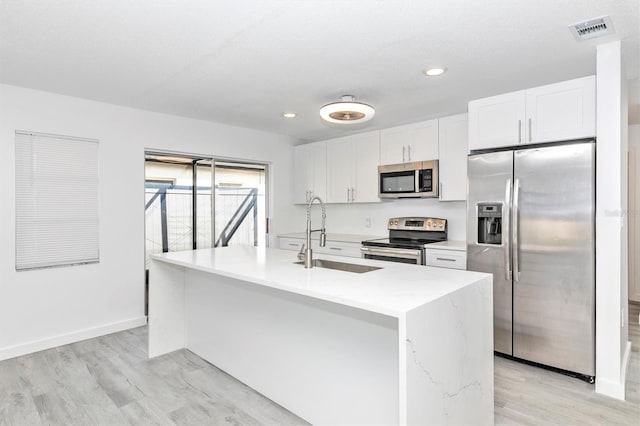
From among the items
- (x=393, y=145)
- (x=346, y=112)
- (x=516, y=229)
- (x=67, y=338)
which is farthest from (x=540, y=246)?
(x=67, y=338)

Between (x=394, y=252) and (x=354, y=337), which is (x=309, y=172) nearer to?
(x=394, y=252)

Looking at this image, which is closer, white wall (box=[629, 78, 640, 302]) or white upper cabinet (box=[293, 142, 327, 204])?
white wall (box=[629, 78, 640, 302])

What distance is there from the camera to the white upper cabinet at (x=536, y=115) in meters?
2.65

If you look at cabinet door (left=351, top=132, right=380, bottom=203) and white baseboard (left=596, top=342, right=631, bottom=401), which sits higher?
cabinet door (left=351, top=132, right=380, bottom=203)

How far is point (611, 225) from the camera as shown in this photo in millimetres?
2467

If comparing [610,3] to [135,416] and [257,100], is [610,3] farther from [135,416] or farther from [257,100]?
[135,416]

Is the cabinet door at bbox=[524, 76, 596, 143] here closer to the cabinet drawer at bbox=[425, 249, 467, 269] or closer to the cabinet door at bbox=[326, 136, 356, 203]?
the cabinet drawer at bbox=[425, 249, 467, 269]

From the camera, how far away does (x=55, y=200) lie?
3459 mm

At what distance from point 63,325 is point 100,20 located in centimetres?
282

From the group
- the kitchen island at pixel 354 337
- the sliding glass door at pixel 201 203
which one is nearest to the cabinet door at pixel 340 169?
the sliding glass door at pixel 201 203

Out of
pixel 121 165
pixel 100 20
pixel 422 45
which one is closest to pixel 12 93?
pixel 121 165

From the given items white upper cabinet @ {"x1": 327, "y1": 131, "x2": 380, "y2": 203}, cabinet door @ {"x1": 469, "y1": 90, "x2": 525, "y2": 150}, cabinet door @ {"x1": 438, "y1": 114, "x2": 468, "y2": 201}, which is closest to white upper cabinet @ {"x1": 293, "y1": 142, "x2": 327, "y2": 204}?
white upper cabinet @ {"x1": 327, "y1": 131, "x2": 380, "y2": 203}

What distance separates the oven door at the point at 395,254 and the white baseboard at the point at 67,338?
100 inches

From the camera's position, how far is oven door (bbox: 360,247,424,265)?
147 inches
